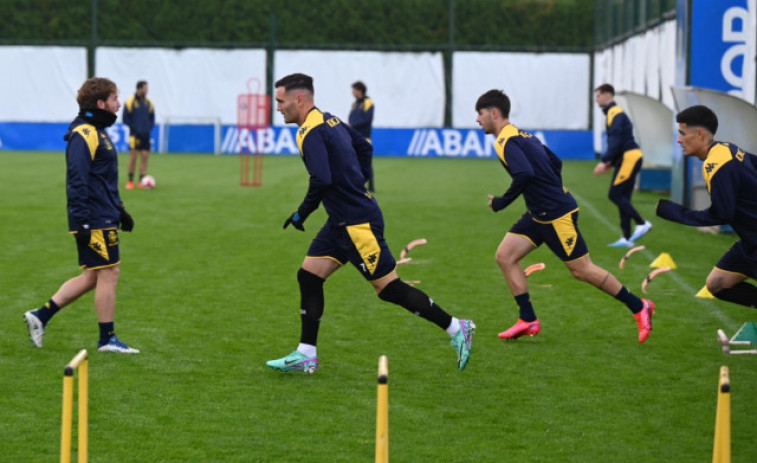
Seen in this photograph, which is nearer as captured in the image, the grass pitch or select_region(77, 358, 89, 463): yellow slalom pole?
select_region(77, 358, 89, 463): yellow slalom pole

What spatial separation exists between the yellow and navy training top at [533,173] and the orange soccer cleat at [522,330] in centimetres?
83

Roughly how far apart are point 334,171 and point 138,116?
16560 millimetres

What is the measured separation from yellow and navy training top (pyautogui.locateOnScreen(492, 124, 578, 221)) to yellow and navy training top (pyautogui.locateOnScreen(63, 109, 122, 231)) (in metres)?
2.78

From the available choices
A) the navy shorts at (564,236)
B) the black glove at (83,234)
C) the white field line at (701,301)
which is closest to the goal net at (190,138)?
the white field line at (701,301)

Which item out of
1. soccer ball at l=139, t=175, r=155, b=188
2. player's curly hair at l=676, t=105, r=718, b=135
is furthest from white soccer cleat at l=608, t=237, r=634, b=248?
soccer ball at l=139, t=175, r=155, b=188

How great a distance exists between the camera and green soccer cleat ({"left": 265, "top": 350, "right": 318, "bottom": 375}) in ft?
27.0

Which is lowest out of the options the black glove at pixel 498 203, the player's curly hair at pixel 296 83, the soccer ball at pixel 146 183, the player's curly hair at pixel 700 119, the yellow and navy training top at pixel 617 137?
the soccer ball at pixel 146 183

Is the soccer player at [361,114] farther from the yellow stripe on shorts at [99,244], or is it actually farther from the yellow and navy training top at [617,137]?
the yellow stripe on shorts at [99,244]

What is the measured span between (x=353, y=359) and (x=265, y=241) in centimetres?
726

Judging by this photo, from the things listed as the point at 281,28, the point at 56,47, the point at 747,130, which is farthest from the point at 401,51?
the point at 747,130

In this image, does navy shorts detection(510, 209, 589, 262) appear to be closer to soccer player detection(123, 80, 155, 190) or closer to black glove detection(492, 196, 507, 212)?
black glove detection(492, 196, 507, 212)

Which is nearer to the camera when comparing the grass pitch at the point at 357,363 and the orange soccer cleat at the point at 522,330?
the grass pitch at the point at 357,363

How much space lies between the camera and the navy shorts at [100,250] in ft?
27.9

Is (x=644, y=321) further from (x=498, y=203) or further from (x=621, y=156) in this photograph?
(x=621, y=156)
